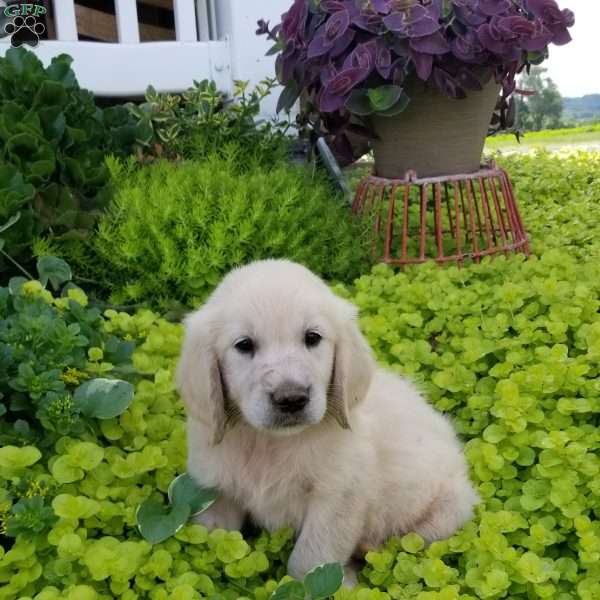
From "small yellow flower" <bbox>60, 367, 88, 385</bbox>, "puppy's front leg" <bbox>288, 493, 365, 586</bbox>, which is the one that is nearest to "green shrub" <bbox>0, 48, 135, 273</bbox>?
"small yellow flower" <bbox>60, 367, 88, 385</bbox>

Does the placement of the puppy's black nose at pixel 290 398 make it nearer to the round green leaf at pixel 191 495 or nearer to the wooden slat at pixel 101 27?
the round green leaf at pixel 191 495

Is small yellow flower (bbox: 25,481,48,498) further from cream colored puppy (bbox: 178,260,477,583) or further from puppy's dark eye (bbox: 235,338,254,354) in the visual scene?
puppy's dark eye (bbox: 235,338,254,354)

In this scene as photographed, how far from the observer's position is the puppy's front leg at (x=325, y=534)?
1.86m

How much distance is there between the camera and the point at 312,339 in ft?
6.00

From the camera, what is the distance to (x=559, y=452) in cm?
214

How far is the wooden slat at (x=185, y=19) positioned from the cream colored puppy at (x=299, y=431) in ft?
10.8

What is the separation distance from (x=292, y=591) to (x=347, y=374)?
1.79 ft

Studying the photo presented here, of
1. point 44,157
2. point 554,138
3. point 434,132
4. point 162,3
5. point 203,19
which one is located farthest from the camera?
point 554,138

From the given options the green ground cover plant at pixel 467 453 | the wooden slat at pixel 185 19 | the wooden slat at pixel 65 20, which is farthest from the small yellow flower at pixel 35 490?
the wooden slat at pixel 185 19

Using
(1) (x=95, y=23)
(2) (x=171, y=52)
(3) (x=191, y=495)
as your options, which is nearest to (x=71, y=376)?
(3) (x=191, y=495)

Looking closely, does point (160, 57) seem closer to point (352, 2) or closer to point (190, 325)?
point (352, 2)

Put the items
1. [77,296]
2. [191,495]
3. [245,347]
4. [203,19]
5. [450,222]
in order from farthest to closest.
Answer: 1. [203,19]
2. [450,222]
3. [77,296]
4. [191,495]
5. [245,347]

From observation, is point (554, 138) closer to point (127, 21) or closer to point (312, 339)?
point (127, 21)

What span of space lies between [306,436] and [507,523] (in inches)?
23.9
